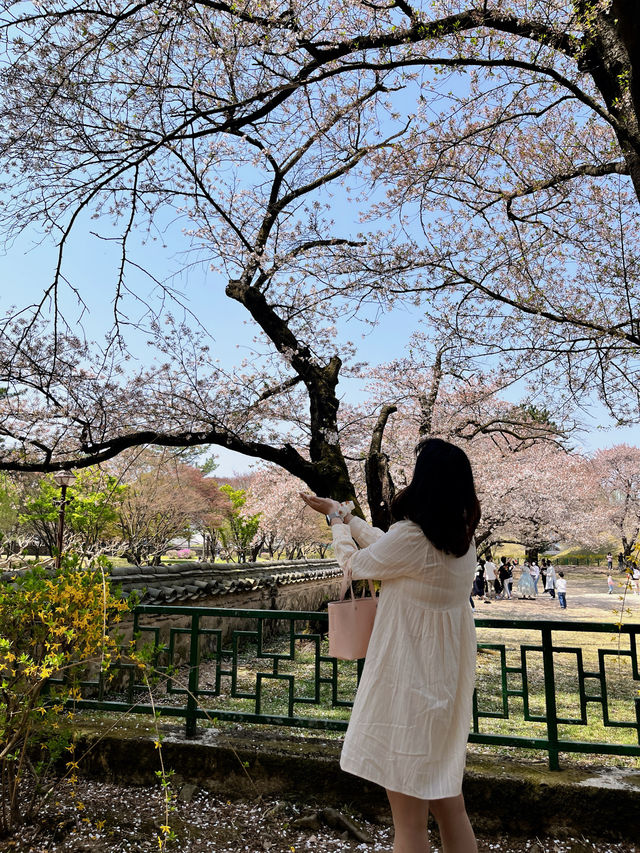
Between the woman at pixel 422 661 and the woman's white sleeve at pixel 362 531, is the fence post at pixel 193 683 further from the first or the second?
the woman at pixel 422 661

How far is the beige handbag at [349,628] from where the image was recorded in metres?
2.08

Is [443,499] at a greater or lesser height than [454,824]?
greater

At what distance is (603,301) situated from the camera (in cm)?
746

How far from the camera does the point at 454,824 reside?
1.86 m

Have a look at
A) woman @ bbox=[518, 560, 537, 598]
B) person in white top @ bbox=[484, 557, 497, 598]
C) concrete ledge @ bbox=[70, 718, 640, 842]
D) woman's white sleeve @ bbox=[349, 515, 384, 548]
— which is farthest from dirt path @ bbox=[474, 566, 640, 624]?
woman's white sleeve @ bbox=[349, 515, 384, 548]

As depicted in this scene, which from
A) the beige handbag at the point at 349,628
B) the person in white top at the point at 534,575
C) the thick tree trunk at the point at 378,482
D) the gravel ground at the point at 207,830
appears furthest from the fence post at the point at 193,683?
the person in white top at the point at 534,575

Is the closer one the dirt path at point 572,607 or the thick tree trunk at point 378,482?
the thick tree trunk at point 378,482

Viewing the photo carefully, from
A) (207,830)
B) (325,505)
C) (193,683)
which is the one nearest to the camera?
(325,505)

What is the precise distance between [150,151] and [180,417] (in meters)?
4.23

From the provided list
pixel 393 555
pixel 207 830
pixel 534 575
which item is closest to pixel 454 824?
pixel 393 555

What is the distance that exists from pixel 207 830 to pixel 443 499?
7.89 feet

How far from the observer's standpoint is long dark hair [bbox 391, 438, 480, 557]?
1887 millimetres

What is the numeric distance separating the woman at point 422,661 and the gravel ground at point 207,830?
1.28 metres

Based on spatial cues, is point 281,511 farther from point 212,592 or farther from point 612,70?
point 612,70
